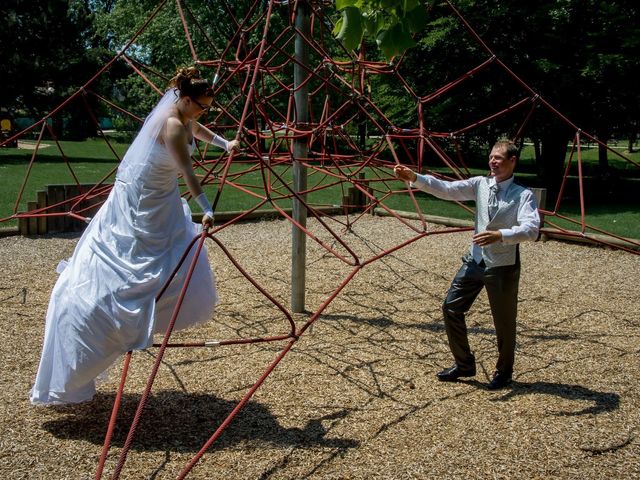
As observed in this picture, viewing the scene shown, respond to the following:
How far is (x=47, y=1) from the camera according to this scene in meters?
21.0

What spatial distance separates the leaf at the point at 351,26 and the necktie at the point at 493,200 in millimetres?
1537

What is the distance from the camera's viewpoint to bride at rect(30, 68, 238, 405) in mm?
3121

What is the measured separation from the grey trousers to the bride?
1374 mm

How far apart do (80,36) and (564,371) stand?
2202 centimetres

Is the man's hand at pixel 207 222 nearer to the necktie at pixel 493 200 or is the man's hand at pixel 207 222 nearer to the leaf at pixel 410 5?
the leaf at pixel 410 5

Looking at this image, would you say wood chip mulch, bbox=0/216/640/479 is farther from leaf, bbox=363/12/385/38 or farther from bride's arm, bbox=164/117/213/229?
leaf, bbox=363/12/385/38

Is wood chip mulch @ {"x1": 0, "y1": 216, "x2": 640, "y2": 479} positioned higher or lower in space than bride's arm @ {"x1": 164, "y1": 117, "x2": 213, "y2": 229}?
lower

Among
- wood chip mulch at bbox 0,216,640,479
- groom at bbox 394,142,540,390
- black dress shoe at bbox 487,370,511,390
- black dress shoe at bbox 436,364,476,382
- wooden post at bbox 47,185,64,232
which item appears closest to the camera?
wood chip mulch at bbox 0,216,640,479

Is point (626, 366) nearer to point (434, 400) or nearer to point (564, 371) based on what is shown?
point (564, 371)

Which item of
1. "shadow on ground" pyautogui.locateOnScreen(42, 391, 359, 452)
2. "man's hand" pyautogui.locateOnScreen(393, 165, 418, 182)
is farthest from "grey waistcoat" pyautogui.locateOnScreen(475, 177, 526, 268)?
"shadow on ground" pyautogui.locateOnScreen(42, 391, 359, 452)

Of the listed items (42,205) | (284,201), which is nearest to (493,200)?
(42,205)

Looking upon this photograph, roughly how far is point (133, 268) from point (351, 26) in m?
1.43

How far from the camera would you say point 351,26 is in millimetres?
2561

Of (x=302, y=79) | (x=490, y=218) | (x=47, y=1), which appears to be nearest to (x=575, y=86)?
(x=302, y=79)
